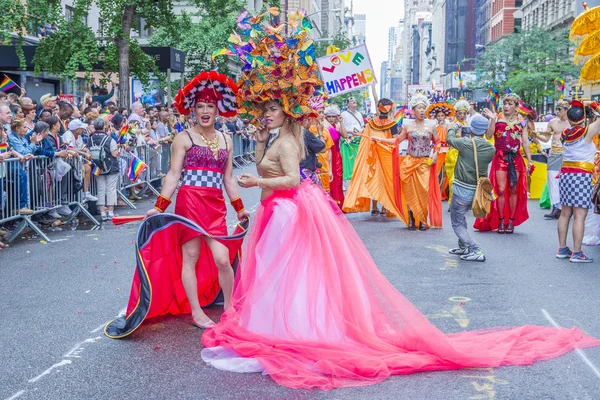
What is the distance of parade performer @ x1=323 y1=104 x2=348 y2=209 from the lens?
41.4ft

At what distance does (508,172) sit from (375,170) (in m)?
2.48

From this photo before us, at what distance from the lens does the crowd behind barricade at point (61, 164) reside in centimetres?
1084

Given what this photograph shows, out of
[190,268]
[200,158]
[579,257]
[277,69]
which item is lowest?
[579,257]

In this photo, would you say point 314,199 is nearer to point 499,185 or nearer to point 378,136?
point 499,185

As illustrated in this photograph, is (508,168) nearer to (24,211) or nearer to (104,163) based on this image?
(104,163)

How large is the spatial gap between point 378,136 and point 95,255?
557 cm

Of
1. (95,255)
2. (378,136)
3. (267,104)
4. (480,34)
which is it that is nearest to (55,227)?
(95,255)

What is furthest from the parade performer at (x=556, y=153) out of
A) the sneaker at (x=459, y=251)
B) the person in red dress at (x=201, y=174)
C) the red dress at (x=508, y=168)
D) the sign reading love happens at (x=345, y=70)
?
the person in red dress at (x=201, y=174)

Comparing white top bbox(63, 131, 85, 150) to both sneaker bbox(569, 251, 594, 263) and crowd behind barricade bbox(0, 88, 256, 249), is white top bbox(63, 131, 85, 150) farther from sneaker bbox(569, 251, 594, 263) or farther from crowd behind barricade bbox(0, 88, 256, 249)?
sneaker bbox(569, 251, 594, 263)

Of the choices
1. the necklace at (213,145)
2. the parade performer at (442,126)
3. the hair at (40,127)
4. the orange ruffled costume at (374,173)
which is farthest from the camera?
the orange ruffled costume at (374,173)

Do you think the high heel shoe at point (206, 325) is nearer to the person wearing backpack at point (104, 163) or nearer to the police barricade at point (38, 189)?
the police barricade at point (38, 189)

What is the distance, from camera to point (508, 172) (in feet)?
37.7

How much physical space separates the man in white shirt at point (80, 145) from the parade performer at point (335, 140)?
3.88m

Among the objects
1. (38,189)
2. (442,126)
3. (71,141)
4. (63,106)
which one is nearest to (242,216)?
(38,189)
